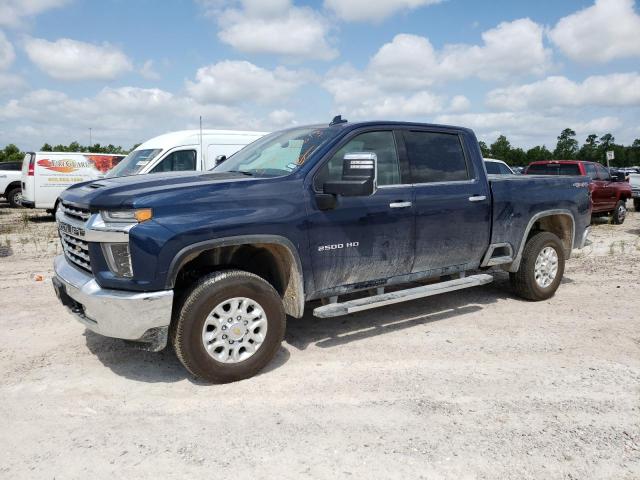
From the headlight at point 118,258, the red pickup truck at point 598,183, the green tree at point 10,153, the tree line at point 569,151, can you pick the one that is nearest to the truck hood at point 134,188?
the headlight at point 118,258

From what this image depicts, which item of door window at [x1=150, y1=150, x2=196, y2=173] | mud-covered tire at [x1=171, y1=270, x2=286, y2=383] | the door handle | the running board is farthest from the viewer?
door window at [x1=150, y1=150, x2=196, y2=173]

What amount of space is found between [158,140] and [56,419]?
7.97m

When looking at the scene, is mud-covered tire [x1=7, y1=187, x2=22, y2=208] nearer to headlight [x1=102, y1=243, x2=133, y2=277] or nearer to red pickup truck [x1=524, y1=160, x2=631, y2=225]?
red pickup truck [x1=524, y1=160, x2=631, y2=225]

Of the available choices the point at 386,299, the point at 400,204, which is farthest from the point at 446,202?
the point at 386,299

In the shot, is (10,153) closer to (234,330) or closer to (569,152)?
(234,330)

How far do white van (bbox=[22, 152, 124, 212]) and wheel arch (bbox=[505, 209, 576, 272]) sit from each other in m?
12.4

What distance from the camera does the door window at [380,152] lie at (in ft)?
14.9

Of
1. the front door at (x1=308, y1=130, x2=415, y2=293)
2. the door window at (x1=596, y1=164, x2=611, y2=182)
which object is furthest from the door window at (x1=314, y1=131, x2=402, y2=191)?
the door window at (x1=596, y1=164, x2=611, y2=182)

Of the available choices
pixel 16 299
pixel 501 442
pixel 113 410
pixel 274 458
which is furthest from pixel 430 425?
pixel 16 299

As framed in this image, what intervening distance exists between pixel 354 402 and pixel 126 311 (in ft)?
5.45

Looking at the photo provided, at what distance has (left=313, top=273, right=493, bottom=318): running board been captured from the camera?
171 inches

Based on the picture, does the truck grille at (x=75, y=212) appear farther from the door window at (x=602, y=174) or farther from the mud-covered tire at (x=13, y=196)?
the mud-covered tire at (x=13, y=196)

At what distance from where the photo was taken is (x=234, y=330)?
13.0 ft

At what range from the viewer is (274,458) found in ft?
9.95
